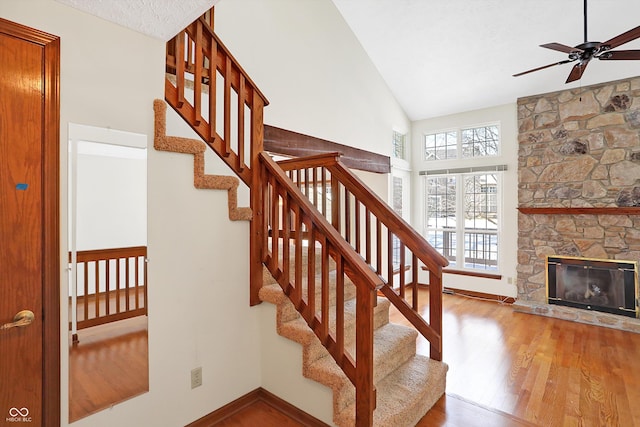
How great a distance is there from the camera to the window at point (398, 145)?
19.2 ft

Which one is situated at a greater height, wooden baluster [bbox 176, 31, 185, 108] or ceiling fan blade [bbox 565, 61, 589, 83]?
ceiling fan blade [bbox 565, 61, 589, 83]

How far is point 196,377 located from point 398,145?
519cm

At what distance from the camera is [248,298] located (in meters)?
2.30

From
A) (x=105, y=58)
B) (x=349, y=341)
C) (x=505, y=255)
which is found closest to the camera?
(x=105, y=58)

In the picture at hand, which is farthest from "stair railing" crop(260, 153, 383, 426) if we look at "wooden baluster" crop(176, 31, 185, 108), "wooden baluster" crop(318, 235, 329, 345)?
"wooden baluster" crop(176, 31, 185, 108)

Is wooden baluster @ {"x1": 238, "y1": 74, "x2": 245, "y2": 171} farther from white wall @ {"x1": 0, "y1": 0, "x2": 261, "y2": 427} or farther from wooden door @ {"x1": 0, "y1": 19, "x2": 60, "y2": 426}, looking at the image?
wooden door @ {"x1": 0, "y1": 19, "x2": 60, "y2": 426}

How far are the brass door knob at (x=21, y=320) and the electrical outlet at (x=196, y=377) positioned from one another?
0.92 m

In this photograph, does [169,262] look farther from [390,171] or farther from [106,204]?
[390,171]

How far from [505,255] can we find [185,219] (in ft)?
16.8

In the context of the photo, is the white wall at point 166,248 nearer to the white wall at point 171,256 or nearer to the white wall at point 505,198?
the white wall at point 171,256

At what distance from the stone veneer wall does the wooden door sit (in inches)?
216

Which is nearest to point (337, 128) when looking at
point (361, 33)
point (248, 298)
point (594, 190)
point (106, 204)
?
point (361, 33)

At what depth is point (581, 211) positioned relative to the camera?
4.43m

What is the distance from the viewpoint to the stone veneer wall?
4.19 meters
